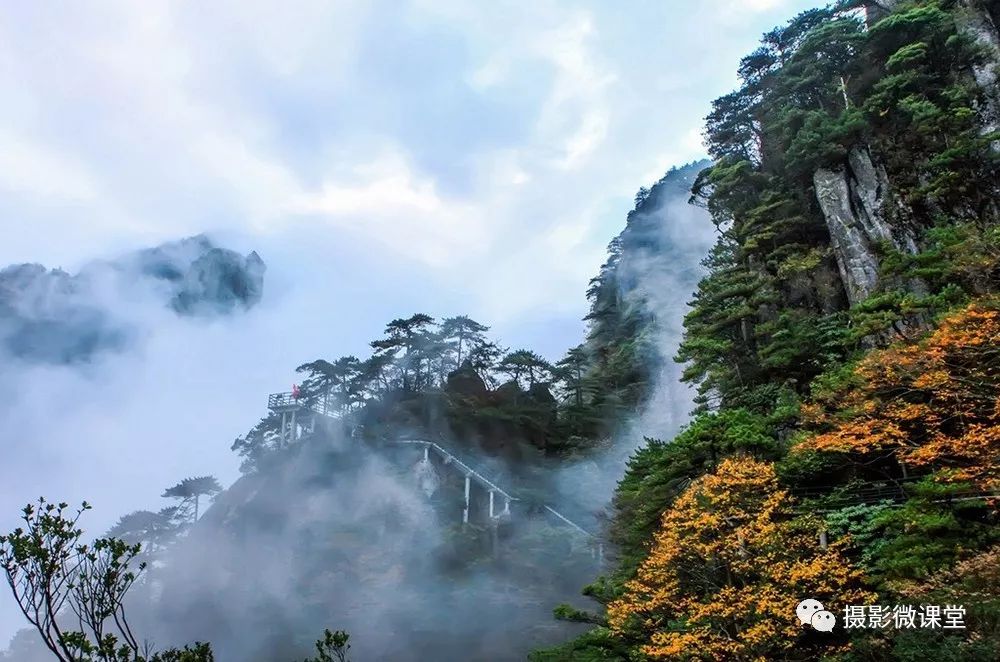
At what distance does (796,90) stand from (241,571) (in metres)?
39.4

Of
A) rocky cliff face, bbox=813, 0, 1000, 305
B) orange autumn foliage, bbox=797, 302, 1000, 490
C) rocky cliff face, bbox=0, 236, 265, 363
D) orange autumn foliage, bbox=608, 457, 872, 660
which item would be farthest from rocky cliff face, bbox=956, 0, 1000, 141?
rocky cliff face, bbox=0, 236, 265, 363

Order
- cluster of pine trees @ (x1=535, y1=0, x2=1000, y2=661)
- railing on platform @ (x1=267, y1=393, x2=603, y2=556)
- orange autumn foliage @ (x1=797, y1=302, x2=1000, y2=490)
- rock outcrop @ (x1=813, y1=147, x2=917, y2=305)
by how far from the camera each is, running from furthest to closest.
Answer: railing on platform @ (x1=267, y1=393, x2=603, y2=556) → rock outcrop @ (x1=813, y1=147, x2=917, y2=305) → orange autumn foliage @ (x1=797, y1=302, x2=1000, y2=490) → cluster of pine trees @ (x1=535, y1=0, x2=1000, y2=661)

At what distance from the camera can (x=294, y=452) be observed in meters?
39.9

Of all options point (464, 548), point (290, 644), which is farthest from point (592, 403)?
point (290, 644)

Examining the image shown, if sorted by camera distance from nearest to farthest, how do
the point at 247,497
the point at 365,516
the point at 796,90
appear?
the point at 796,90 < the point at 365,516 < the point at 247,497

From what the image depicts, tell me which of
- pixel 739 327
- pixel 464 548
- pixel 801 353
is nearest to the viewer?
pixel 801 353

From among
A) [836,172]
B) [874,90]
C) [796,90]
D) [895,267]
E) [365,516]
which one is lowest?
[365,516]

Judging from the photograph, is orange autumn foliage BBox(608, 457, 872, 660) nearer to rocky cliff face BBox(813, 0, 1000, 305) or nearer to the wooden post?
rocky cliff face BBox(813, 0, 1000, 305)

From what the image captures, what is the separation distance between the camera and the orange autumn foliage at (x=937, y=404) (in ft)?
37.5

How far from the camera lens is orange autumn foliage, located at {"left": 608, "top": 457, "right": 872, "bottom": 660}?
1164cm

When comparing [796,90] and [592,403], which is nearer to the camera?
[796,90]

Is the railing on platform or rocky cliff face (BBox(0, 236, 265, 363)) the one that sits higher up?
rocky cliff face (BBox(0, 236, 265, 363))

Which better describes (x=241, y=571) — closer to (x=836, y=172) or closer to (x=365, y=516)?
(x=365, y=516)

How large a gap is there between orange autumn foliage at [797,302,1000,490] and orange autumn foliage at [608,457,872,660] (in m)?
2.14
